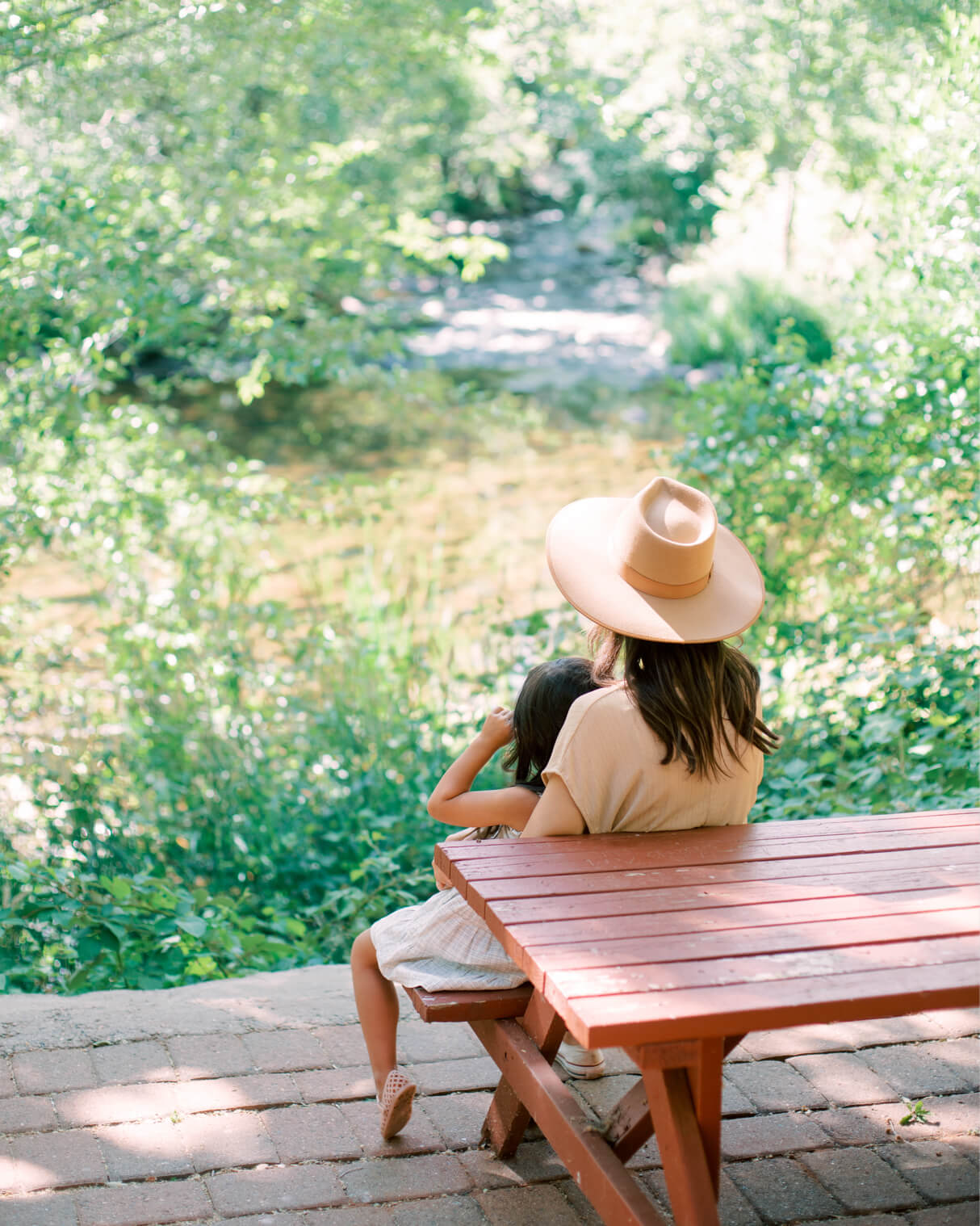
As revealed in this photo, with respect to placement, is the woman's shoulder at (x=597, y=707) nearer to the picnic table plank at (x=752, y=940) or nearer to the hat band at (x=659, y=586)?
the hat band at (x=659, y=586)

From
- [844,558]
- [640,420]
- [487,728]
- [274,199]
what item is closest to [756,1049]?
[487,728]

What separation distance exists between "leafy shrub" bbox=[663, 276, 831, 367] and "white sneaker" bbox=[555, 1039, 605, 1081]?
37.0ft

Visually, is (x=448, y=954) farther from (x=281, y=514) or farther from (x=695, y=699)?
(x=281, y=514)

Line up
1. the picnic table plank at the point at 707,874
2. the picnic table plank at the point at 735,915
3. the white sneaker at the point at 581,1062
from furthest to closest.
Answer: the white sneaker at the point at 581,1062, the picnic table plank at the point at 707,874, the picnic table plank at the point at 735,915

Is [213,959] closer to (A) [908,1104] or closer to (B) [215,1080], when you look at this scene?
(B) [215,1080]

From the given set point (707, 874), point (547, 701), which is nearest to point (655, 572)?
point (547, 701)

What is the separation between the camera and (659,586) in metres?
2.34

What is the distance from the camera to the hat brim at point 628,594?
2.29 m

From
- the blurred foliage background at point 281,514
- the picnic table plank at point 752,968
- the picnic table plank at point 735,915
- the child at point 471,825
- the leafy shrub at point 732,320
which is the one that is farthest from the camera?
the leafy shrub at point 732,320

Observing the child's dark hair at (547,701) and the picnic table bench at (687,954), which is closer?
the picnic table bench at (687,954)

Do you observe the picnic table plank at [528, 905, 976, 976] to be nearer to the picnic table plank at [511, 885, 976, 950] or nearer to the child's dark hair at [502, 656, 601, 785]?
the picnic table plank at [511, 885, 976, 950]

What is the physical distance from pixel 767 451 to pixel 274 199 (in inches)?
119

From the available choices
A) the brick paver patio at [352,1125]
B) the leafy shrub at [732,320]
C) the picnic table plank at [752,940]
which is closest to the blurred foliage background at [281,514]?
the brick paver patio at [352,1125]

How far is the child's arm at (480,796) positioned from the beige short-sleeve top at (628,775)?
0.16 meters
